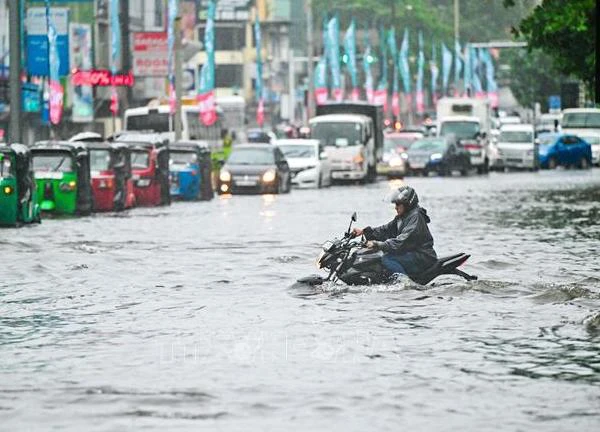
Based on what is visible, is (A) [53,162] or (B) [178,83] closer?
(A) [53,162]

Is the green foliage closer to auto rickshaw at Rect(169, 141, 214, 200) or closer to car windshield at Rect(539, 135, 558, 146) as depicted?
car windshield at Rect(539, 135, 558, 146)

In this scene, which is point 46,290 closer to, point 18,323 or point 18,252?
point 18,323

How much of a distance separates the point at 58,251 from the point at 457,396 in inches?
657

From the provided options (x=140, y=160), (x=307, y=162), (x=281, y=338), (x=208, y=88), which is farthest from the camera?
(x=208, y=88)

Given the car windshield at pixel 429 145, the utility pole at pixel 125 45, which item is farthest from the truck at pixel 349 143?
the utility pole at pixel 125 45

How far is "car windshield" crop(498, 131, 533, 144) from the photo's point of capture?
77625 millimetres

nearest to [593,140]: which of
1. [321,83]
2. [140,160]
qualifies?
[321,83]

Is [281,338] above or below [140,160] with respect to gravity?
below

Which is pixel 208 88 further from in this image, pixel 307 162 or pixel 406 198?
pixel 406 198

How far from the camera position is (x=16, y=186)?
3488cm

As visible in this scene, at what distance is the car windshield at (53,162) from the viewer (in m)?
39.9

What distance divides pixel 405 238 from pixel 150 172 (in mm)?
26587

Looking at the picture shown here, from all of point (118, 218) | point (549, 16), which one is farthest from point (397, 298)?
point (549, 16)

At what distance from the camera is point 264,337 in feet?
52.8
